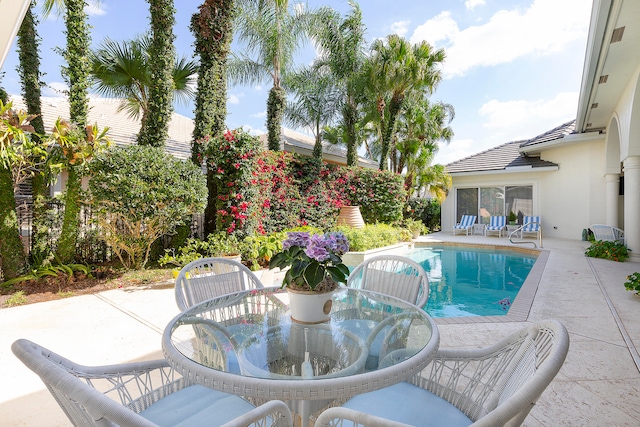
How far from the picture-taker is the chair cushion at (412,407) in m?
1.58

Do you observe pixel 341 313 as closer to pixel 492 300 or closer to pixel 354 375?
pixel 354 375

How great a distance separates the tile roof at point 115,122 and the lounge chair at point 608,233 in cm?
1173

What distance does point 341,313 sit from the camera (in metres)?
2.22

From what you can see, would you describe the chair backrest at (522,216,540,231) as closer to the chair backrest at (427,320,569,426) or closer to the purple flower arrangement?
the chair backrest at (427,320,569,426)

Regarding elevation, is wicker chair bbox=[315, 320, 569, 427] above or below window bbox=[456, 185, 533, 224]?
below

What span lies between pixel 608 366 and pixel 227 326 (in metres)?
3.33

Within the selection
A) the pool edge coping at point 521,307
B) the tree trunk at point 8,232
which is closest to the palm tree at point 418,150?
the pool edge coping at point 521,307

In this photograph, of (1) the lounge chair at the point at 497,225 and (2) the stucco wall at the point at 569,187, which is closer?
(2) the stucco wall at the point at 569,187

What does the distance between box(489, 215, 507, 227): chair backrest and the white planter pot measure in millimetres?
13973

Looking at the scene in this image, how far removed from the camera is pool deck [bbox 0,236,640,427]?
2314 mm

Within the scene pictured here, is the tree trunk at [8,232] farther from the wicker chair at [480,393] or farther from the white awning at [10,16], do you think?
the wicker chair at [480,393]

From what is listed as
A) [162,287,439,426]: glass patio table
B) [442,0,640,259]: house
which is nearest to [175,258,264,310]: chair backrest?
[162,287,439,426]: glass patio table

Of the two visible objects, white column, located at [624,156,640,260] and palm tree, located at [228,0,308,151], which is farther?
palm tree, located at [228,0,308,151]

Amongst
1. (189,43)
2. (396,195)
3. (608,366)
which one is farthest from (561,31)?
(189,43)
